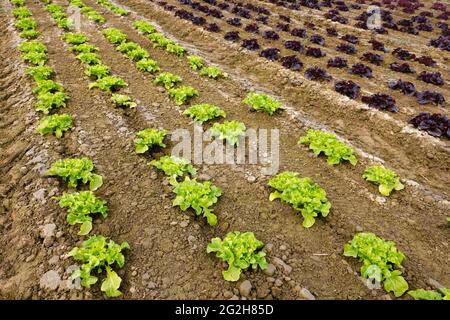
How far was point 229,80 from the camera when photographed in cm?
995

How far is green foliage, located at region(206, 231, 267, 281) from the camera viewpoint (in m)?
4.67

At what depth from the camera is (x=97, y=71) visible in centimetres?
957

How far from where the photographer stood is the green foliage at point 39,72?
9.36 metres

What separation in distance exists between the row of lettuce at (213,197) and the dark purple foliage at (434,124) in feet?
6.04

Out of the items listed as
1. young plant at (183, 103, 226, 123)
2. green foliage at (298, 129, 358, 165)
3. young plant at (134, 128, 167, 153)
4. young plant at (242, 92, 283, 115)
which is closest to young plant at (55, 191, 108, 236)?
young plant at (134, 128, 167, 153)

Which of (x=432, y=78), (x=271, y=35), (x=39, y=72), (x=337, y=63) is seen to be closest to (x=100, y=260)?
(x=39, y=72)

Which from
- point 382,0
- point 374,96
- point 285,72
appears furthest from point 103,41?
point 382,0

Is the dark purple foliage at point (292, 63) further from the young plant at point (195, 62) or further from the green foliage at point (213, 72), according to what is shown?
the young plant at point (195, 62)

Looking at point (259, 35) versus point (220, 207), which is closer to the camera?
point (220, 207)

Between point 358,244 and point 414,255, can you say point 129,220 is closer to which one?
point 358,244

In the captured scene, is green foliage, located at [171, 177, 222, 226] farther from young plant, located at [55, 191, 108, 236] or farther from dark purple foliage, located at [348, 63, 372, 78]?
dark purple foliage, located at [348, 63, 372, 78]

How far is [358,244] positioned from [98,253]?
339 centimetres

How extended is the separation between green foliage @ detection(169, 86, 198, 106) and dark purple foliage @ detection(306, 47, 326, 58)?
449 cm

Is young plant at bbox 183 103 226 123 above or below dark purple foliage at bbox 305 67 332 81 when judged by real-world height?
above
